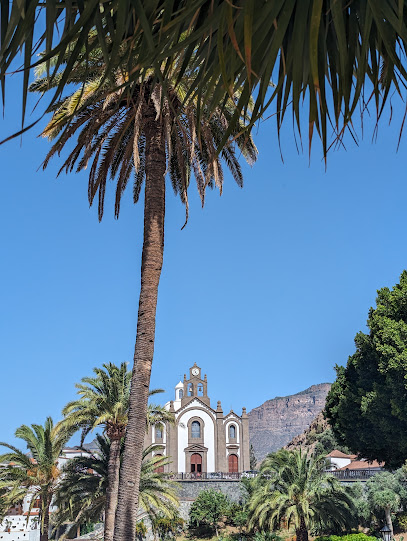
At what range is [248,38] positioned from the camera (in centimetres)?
211

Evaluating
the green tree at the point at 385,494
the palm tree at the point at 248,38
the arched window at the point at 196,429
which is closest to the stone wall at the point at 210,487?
the arched window at the point at 196,429

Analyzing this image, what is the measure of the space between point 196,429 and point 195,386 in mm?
5694

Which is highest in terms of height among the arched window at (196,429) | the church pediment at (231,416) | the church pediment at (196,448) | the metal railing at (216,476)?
the church pediment at (231,416)

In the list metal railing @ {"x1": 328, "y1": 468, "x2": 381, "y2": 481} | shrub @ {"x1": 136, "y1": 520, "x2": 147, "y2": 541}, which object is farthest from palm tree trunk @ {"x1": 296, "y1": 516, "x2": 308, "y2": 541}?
shrub @ {"x1": 136, "y1": 520, "x2": 147, "y2": 541}

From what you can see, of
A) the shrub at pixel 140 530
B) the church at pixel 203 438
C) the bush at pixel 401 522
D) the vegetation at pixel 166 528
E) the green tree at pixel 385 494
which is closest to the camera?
the green tree at pixel 385 494

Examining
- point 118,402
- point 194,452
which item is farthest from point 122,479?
point 194,452

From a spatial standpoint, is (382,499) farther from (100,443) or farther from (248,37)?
(248,37)

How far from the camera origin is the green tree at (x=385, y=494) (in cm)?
3622

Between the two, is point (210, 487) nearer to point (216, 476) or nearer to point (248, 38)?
point (216, 476)

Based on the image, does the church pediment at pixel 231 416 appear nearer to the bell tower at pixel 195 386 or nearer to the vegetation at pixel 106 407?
the bell tower at pixel 195 386

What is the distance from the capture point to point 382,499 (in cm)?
3641

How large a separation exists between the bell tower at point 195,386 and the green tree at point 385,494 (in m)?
39.2

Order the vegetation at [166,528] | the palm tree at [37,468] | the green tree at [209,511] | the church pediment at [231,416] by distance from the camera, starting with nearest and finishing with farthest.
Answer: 1. the palm tree at [37,468]
2. the vegetation at [166,528]
3. the green tree at [209,511]
4. the church pediment at [231,416]

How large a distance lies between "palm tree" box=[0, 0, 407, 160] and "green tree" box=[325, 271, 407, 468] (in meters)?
28.2
